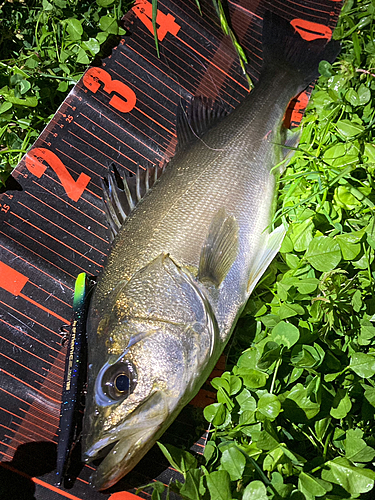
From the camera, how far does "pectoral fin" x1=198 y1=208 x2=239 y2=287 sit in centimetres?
189

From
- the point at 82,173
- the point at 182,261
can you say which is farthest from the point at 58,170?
the point at 182,261

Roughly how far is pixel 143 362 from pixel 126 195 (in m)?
0.92

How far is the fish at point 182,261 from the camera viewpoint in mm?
1657

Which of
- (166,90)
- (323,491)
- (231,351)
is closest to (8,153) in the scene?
(166,90)

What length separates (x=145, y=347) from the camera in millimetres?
1677

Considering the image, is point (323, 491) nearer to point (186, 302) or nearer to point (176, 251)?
point (186, 302)

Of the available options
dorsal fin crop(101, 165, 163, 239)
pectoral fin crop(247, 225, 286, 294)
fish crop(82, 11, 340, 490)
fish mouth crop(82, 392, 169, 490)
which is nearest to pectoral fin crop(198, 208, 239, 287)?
fish crop(82, 11, 340, 490)

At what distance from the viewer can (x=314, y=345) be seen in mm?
1909

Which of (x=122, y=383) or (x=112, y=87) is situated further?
(x=112, y=87)

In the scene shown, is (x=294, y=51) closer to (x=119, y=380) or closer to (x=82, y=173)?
(x=82, y=173)

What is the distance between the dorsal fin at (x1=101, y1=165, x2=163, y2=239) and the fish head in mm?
409

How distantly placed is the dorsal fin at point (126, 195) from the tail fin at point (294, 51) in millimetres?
1030

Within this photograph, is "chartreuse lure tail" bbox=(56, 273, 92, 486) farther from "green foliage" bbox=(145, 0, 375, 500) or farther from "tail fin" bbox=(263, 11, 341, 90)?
"tail fin" bbox=(263, 11, 341, 90)

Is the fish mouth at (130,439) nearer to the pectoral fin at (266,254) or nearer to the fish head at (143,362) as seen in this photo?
the fish head at (143,362)
